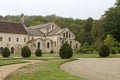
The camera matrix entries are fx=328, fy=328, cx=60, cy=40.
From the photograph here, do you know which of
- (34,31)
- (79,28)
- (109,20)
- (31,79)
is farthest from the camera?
(79,28)

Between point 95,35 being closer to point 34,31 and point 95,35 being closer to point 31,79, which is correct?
point 34,31

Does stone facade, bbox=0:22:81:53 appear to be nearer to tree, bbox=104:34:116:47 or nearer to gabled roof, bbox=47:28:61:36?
gabled roof, bbox=47:28:61:36

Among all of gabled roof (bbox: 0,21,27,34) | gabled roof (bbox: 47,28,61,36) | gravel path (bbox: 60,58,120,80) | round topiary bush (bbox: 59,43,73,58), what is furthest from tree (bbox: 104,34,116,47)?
gravel path (bbox: 60,58,120,80)

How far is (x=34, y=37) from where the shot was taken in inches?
3551

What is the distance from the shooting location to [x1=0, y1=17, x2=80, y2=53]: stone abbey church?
84375mm

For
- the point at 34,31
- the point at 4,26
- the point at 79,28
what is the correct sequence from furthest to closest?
1. the point at 79,28
2. the point at 34,31
3. the point at 4,26

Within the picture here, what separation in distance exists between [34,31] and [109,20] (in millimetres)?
23523

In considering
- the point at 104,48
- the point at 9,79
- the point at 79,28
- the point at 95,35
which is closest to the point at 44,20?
the point at 79,28

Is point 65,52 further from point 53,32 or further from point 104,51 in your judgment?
point 53,32

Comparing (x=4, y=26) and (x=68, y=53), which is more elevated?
(x=4, y=26)

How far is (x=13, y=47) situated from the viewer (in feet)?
280

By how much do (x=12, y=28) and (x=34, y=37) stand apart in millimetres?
7094

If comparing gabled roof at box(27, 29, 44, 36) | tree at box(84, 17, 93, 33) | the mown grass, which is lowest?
the mown grass

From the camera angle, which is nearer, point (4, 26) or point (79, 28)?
point (4, 26)
